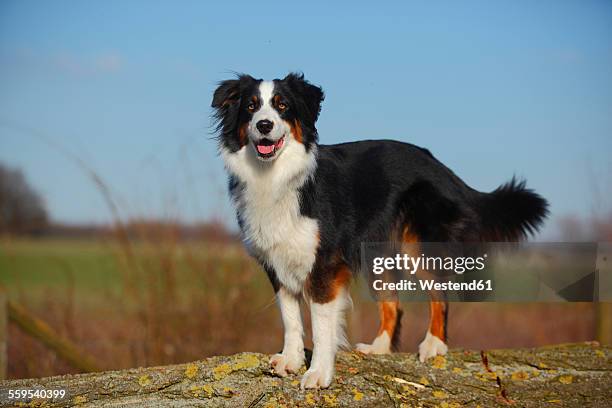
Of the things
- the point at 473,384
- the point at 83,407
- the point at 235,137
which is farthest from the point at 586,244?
the point at 83,407

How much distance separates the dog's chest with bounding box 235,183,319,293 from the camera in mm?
3951

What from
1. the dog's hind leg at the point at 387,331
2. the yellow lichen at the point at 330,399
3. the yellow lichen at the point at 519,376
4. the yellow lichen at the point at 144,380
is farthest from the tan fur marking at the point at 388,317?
the yellow lichen at the point at 144,380

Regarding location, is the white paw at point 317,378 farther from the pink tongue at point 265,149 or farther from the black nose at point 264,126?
the black nose at point 264,126

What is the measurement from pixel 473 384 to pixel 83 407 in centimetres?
223

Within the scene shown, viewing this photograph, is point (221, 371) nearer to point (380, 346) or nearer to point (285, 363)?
point (285, 363)

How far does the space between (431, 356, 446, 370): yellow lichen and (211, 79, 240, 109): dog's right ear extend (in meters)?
2.07

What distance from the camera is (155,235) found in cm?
670

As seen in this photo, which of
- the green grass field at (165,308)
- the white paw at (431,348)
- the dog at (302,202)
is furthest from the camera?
the green grass field at (165,308)

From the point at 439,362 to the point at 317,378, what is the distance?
946mm

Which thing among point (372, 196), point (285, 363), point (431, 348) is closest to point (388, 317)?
point (431, 348)

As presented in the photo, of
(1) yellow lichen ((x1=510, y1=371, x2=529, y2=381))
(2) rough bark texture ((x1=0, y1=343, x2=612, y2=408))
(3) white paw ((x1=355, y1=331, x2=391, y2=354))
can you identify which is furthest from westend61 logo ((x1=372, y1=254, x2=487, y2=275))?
(1) yellow lichen ((x1=510, y1=371, x2=529, y2=381))

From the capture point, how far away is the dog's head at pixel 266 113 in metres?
3.85

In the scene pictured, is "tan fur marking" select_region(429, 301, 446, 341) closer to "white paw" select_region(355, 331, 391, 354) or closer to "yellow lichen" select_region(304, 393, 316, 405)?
"white paw" select_region(355, 331, 391, 354)

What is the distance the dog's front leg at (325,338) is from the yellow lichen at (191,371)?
64cm
